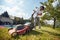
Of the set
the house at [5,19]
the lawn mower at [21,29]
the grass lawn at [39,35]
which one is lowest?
the grass lawn at [39,35]

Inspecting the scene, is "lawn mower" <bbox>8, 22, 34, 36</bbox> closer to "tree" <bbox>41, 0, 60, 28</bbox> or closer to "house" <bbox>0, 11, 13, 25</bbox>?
"house" <bbox>0, 11, 13, 25</bbox>

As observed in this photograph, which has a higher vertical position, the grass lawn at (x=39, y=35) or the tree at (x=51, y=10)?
the tree at (x=51, y=10)

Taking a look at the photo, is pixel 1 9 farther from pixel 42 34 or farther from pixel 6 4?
pixel 42 34

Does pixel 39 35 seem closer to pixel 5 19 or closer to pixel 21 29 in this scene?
pixel 21 29

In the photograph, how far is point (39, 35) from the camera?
4309 millimetres

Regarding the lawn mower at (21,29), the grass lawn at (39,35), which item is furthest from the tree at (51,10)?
the lawn mower at (21,29)

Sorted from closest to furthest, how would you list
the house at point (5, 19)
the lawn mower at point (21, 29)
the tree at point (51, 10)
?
the house at point (5, 19) → the lawn mower at point (21, 29) → the tree at point (51, 10)

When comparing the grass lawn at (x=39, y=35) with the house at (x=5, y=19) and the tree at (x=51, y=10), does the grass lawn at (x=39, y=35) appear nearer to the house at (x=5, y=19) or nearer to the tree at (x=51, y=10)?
the house at (x=5, y=19)

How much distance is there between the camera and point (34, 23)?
4293mm

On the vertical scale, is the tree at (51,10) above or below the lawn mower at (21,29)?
above

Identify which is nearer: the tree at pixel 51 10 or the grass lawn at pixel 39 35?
the grass lawn at pixel 39 35

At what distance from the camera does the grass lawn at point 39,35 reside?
4156 mm

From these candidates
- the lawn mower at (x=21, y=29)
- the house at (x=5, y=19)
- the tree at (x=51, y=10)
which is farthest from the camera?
the tree at (x=51, y=10)

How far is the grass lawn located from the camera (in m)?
4.16
